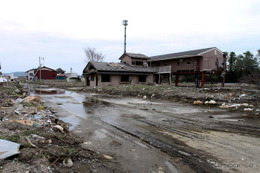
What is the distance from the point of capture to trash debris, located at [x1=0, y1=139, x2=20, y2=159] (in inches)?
123

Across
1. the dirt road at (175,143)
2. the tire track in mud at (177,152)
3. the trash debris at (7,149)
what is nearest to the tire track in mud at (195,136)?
the dirt road at (175,143)

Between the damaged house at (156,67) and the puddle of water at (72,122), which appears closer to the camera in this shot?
the puddle of water at (72,122)

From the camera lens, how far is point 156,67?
33812mm

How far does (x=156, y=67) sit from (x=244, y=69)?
1946 centimetres

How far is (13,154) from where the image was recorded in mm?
3197

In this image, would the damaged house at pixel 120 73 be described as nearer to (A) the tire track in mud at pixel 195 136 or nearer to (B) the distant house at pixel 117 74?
(B) the distant house at pixel 117 74

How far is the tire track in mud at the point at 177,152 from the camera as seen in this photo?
12.1 ft

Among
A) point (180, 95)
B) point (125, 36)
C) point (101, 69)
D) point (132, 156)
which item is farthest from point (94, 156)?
point (125, 36)

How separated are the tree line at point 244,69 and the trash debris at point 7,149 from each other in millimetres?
18222

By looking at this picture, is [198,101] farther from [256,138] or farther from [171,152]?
[171,152]

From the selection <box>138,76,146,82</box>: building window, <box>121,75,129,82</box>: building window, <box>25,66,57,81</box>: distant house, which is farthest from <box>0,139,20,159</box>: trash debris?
<box>25,66,57,81</box>: distant house

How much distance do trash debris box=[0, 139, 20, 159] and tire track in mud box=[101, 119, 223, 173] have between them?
10.2 feet

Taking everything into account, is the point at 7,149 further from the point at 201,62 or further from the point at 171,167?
A: the point at 201,62

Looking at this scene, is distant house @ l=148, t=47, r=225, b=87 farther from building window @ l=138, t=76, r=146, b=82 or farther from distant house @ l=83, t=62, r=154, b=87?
building window @ l=138, t=76, r=146, b=82
